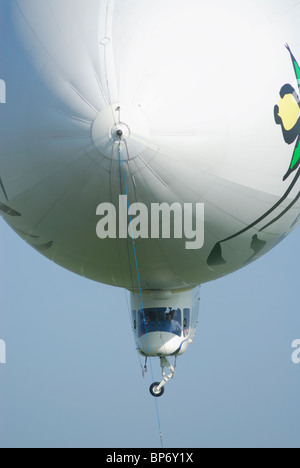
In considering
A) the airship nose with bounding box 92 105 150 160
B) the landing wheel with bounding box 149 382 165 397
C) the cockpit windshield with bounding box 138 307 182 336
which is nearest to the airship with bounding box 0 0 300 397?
the airship nose with bounding box 92 105 150 160

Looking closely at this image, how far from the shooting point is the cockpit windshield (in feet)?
74.9

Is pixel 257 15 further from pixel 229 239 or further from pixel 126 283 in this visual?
pixel 126 283

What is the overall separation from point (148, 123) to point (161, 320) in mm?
5494

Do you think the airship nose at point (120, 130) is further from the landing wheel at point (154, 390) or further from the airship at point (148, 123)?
the landing wheel at point (154, 390)

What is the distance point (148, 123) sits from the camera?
1831 cm

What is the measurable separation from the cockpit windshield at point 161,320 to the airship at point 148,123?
85.1 inches

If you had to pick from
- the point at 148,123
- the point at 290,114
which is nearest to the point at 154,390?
the point at 290,114

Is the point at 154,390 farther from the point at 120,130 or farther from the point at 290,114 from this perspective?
the point at 120,130

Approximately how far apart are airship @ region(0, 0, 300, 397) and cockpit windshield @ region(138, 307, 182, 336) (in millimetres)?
2161

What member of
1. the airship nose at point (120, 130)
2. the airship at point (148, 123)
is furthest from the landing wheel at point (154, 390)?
the airship nose at point (120, 130)

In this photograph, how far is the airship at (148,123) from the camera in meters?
18.4

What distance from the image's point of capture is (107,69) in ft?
60.3

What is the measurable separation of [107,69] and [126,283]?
4.70 meters

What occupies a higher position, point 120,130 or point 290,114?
point 290,114
